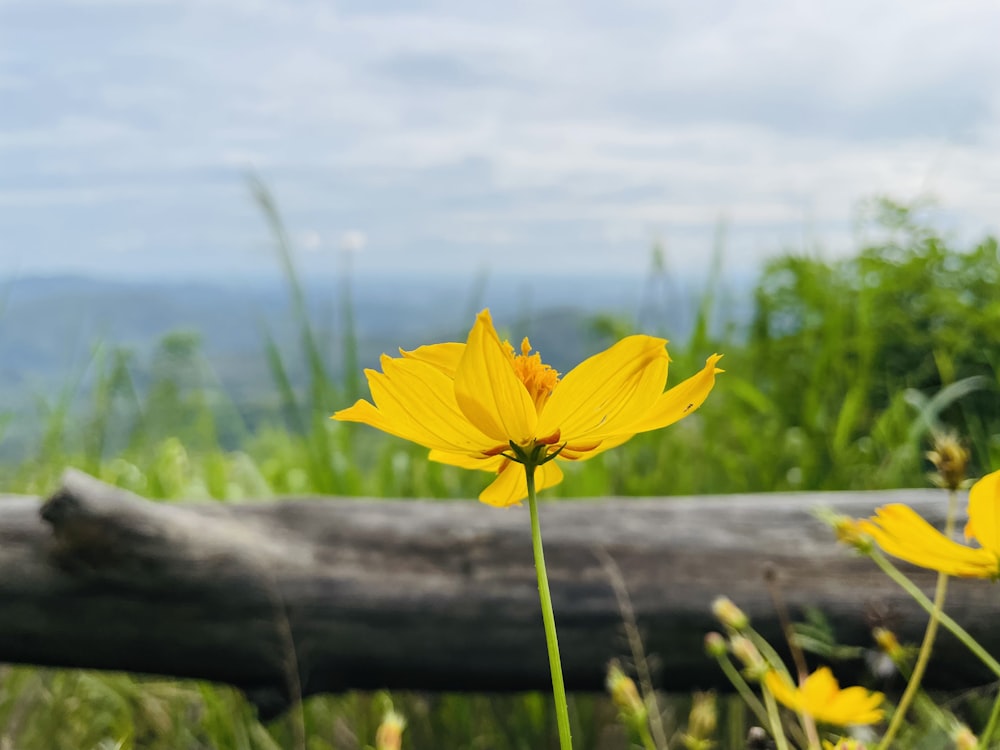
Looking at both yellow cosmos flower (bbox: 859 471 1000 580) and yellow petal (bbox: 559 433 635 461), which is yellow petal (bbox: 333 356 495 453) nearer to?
yellow petal (bbox: 559 433 635 461)

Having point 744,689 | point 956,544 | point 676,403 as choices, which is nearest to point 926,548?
point 956,544

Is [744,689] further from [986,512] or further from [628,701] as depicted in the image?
[986,512]

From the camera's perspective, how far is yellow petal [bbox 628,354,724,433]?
32 cm

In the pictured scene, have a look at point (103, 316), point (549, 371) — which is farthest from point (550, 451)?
point (103, 316)

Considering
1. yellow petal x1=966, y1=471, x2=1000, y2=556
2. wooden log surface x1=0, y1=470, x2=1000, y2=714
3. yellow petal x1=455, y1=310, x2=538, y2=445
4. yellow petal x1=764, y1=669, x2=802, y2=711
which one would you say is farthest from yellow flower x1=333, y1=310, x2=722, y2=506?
wooden log surface x1=0, y1=470, x2=1000, y2=714

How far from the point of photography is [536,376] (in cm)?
39

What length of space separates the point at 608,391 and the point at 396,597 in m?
0.96

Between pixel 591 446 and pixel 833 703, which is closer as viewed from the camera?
pixel 591 446

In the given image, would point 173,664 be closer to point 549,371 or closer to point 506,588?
point 506,588

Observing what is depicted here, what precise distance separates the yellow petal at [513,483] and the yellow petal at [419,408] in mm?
40

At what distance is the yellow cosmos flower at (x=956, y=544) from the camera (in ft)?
1.23

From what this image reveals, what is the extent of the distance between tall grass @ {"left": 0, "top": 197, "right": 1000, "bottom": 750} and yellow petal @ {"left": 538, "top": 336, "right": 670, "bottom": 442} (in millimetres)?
1263

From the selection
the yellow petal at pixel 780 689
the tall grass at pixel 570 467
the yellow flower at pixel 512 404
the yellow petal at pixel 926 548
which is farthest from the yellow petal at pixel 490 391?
the tall grass at pixel 570 467

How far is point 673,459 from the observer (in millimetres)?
2059
